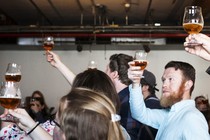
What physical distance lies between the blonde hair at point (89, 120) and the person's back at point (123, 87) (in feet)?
4.00

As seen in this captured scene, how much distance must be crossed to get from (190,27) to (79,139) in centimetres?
105

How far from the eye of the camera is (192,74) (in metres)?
2.55

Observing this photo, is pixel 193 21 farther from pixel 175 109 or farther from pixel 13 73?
pixel 13 73

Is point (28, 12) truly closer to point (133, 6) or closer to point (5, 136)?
point (133, 6)

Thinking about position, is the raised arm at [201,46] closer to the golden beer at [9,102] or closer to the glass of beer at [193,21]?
the glass of beer at [193,21]

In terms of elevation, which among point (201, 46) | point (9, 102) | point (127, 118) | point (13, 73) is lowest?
point (127, 118)

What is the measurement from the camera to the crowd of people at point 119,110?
1300mm

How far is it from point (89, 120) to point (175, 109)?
122cm

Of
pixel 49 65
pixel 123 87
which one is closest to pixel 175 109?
pixel 123 87

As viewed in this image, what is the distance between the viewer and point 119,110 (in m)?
2.04

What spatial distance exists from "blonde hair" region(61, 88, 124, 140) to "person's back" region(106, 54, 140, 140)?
4.00 ft

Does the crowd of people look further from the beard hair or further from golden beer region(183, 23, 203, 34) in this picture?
golden beer region(183, 23, 203, 34)

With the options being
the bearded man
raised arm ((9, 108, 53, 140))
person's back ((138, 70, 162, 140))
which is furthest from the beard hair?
raised arm ((9, 108, 53, 140))

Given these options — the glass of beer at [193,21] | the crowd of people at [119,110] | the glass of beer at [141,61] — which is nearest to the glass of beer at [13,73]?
the crowd of people at [119,110]
